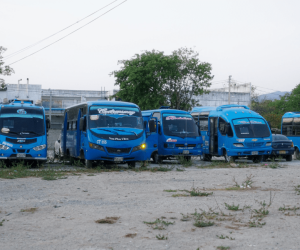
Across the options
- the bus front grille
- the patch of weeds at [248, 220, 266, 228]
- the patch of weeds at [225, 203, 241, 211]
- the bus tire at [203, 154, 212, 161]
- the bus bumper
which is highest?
the bus front grille

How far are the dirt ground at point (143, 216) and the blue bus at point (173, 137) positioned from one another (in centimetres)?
929

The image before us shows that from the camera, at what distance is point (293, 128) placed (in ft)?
95.5

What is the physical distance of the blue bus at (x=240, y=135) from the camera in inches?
866

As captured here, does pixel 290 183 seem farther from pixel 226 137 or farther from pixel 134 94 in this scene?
pixel 134 94

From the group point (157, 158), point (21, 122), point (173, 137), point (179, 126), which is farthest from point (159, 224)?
point (179, 126)

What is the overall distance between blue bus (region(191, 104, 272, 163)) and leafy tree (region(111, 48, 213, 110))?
53.3 ft

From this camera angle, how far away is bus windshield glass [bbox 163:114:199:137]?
2245cm

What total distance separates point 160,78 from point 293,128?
588 inches

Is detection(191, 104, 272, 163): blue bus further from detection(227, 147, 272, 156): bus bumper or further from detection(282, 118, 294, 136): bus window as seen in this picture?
detection(282, 118, 294, 136): bus window

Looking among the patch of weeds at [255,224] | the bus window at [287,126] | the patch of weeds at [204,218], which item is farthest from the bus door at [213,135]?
the patch of weeds at [255,224]

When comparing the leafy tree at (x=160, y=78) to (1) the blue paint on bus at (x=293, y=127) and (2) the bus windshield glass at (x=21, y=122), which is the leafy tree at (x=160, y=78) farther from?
(2) the bus windshield glass at (x=21, y=122)

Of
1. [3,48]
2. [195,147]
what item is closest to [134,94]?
[3,48]

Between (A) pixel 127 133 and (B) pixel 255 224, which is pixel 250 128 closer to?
(A) pixel 127 133

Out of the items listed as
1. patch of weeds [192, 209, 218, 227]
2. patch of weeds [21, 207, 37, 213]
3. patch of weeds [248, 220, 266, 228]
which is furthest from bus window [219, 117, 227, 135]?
patch of weeds [248, 220, 266, 228]
